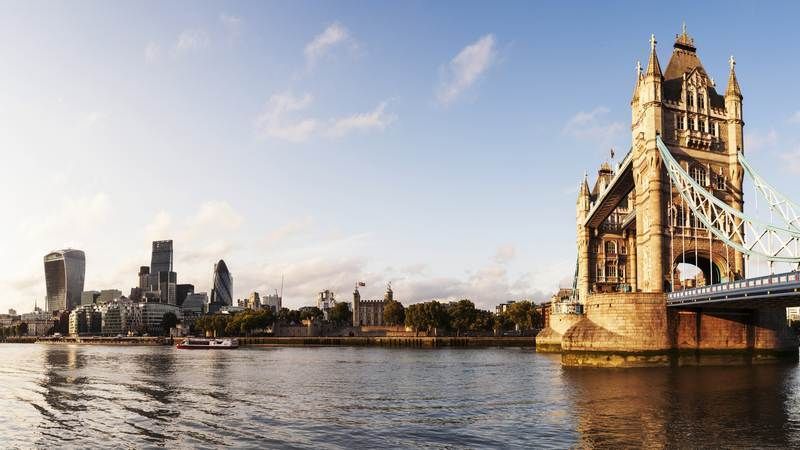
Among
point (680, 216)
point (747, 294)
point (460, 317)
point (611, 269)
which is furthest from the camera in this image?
point (460, 317)

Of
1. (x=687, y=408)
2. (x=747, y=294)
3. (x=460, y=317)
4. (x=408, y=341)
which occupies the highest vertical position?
(x=747, y=294)

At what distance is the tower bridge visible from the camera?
63844 mm

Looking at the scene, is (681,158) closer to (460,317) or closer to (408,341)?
(460,317)

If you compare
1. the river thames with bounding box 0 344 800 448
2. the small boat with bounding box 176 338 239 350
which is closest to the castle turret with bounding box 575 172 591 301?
the river thames with bounding box 0 344 800 448

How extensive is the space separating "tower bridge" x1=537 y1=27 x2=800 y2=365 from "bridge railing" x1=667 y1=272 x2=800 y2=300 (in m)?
0.12

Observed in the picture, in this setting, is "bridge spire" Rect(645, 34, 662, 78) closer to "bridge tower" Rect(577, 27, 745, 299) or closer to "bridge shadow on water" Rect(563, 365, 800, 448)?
"bridge tower" Rect(577, 27, 745, 299)

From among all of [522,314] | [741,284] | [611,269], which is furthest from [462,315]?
[741,284]

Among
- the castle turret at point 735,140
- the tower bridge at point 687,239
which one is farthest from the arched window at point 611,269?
the castle turret at point 735,140

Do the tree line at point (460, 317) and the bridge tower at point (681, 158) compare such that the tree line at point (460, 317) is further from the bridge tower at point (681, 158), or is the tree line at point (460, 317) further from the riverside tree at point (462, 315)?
the bridge tower at point (681, 158)

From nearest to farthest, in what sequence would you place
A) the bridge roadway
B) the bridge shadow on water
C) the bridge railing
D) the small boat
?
1. the bridge shadow on water
2. the bridge railing
3. the bridge roadway
4. the small boat

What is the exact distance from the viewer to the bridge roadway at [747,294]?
160 feet

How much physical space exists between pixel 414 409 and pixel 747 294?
31.5 m

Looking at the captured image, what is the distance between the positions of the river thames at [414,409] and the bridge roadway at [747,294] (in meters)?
6.15

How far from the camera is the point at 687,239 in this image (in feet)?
240
